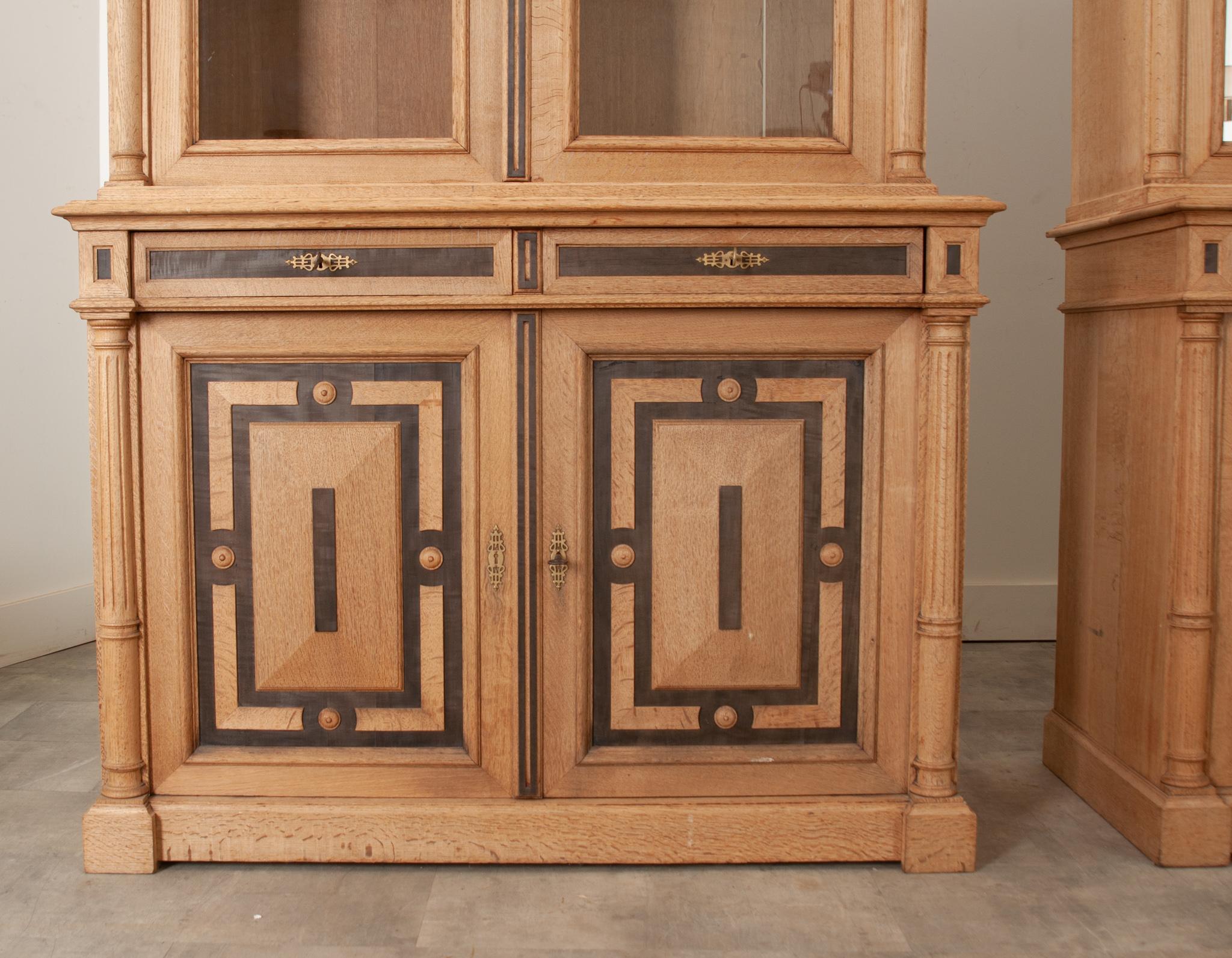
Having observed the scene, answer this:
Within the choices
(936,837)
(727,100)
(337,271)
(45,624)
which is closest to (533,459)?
(337,271)

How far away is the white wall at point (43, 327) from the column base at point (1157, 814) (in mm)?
2882

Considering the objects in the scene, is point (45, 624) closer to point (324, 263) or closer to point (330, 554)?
point (330, 554)

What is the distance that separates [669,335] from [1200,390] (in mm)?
958

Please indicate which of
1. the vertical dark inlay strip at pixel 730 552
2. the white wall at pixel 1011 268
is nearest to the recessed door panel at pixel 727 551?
the vertical dark inlay strip at pixel 730 552

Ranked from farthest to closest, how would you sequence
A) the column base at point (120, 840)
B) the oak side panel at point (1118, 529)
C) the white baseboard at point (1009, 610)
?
1. the white baseboard at point (1009, 610)
2. the oak side panel at point (1118, 529)
3. the column base at point (120, 840)

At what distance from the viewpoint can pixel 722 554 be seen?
204 centimetres

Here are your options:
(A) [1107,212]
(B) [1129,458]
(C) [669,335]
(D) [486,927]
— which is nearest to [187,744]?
(D) [486,927]

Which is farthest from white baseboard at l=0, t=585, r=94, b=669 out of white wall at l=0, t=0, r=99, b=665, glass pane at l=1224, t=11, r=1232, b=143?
glass pane at l=1224, t=11, r=1232, b=143

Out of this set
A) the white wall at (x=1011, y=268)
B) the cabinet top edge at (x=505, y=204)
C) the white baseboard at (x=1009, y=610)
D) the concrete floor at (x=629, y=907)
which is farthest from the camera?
the white baseboard at (x=1009, y=610)

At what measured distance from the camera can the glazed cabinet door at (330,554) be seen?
79.0 inches

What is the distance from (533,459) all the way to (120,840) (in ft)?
3.24

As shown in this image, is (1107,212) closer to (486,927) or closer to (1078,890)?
(1078,890)

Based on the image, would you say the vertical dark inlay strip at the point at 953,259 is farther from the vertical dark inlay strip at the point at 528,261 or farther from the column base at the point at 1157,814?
the column base at the point at 1157,814

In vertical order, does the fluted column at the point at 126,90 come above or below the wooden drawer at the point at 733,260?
above
